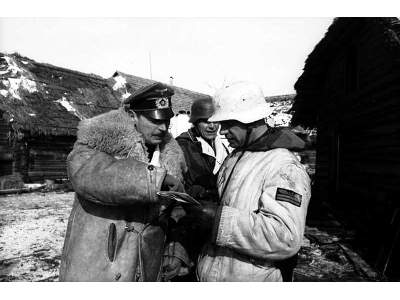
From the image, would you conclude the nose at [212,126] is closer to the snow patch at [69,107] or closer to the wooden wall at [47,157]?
the wooden wall at [47,157]

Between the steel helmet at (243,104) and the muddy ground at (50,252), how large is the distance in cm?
414

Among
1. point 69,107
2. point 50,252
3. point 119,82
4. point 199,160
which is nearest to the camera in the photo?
point 199,160

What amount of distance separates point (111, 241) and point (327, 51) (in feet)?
37.5

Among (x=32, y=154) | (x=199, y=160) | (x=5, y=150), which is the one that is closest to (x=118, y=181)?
(x=199, y=160)

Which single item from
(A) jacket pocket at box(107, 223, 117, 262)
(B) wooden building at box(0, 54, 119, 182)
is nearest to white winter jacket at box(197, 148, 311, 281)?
(A) jacket pocket at box(107, 223, 117, 262)

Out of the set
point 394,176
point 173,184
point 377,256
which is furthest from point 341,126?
point 173,184

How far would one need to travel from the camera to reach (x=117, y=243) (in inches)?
78.8

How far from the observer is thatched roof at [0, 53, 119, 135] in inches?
626

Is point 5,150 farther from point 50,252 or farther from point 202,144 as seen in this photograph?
point 202,144

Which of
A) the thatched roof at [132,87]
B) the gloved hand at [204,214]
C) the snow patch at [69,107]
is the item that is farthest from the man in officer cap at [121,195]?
the thatched roof at [132,87]

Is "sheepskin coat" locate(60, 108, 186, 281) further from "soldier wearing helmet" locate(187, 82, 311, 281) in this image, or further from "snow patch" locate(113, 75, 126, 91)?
"snow patch" locate(113, 75, 126, 91)

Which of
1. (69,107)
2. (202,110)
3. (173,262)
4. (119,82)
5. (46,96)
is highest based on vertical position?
(119,82)

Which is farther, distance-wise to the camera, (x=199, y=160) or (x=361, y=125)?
(x=361, y=125)

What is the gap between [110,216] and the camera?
6.61 ft
